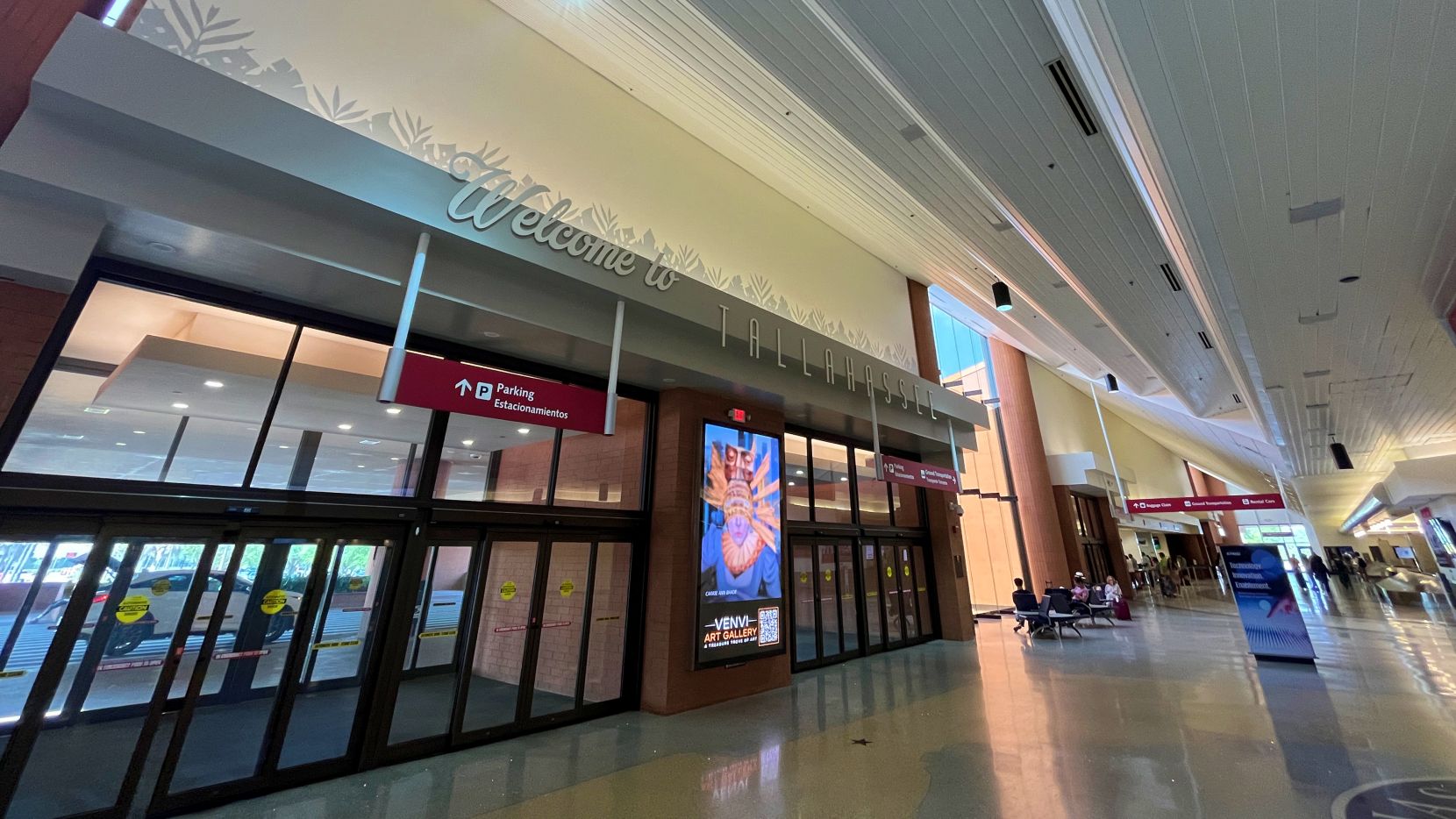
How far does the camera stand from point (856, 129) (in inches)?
185

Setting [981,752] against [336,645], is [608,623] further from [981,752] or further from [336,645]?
[981,752]

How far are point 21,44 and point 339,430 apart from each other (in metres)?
2.80

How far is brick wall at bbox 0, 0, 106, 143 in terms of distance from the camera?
2842 mm

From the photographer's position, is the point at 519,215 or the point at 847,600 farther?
the point at 847,600

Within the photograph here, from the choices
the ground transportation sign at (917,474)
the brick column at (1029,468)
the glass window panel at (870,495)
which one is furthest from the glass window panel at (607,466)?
the brick column at (1029,468)

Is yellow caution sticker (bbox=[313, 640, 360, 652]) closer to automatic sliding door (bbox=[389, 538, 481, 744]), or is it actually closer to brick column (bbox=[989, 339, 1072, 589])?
automatic sliding door (bbox=[389, 538, 481, 744])

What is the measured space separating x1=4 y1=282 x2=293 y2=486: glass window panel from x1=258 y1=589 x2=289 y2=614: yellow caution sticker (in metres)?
0.88

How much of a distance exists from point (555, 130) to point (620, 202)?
3.07 ft

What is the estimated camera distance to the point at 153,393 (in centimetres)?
358

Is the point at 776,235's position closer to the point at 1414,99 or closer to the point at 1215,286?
the point at 1215,286

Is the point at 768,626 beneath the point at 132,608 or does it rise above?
beneath

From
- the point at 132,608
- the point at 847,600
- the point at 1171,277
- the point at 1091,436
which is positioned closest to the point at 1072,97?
the point at 1171,277

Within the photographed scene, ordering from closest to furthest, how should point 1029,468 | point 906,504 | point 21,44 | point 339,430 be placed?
point 21,44
point 339,430
point 906,504
point 1029,468

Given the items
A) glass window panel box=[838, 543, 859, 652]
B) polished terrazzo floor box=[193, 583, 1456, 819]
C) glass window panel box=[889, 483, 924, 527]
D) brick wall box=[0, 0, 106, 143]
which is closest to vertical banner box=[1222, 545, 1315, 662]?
polished terrazzo floor box=[193, 583, 1456, 819]
